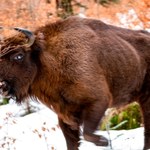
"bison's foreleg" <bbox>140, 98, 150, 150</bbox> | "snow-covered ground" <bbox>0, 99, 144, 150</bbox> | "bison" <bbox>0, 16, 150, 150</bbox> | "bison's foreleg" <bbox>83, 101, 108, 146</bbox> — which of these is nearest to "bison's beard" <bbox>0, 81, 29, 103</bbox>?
"bison" <bbox>0, 16, 150, 150</bbox>

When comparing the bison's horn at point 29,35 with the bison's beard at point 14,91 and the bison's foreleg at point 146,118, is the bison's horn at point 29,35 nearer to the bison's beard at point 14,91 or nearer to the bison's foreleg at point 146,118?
the bison's beard at point 14,91

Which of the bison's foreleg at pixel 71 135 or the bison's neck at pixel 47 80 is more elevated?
the bison's neck at pixel 47 80

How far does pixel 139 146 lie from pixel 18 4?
6.20 m

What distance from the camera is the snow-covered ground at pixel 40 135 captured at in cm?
777

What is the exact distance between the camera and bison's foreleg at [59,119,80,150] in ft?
23.1

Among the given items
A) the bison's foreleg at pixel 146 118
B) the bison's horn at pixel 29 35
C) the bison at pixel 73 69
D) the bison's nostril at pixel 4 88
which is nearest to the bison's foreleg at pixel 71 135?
the bison at pixel 73 69

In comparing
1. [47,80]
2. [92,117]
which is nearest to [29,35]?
[47,80]

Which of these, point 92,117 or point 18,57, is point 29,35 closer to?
point 18,57

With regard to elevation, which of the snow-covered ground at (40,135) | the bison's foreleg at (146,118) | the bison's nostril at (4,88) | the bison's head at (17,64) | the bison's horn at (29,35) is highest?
the bison's horn at (29,35)

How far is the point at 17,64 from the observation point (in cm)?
652

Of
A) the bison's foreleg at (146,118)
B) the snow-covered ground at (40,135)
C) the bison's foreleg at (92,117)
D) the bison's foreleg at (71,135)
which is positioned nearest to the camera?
the bison's foreleg at (92,117)

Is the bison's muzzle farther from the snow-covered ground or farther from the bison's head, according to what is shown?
the snow-covered ground

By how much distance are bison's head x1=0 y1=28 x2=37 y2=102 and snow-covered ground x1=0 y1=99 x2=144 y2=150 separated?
792 millimetres

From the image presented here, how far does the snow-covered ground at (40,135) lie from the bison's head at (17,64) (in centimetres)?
79
